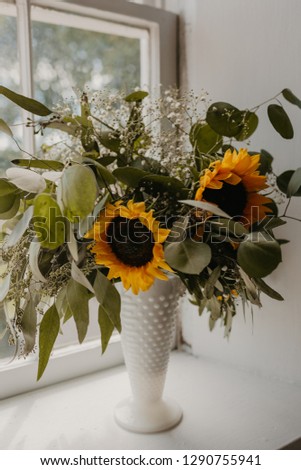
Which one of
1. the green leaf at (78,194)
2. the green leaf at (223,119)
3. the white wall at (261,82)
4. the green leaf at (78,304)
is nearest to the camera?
the green leaf at (78,194)

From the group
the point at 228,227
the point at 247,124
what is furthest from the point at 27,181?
the point at 247,124

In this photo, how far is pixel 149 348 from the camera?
2.54 feet

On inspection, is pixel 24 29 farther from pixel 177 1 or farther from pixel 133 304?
pixel 133 304

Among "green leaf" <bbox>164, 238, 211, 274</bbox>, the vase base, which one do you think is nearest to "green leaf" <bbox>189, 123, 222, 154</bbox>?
"green leaf" <bbox>164, 238, 211, 274</bbox>

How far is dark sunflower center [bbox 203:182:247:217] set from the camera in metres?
0.69

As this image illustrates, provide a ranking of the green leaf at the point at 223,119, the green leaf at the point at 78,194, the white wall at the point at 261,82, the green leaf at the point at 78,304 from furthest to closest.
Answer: the white wall at the point at 261,82 < the green leaf at the point at 223,119 < the green leaf at the point at 78,304 < the green leaf at the point at 78,194

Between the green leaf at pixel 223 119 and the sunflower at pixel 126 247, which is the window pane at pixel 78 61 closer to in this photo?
the green leaf at pixel 223 119

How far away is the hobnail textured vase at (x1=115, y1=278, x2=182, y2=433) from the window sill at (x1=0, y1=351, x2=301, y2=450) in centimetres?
2

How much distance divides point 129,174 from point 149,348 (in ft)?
0.95

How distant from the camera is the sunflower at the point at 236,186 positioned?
659 millimetres

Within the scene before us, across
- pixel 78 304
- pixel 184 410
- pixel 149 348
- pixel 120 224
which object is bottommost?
pixel 184 410

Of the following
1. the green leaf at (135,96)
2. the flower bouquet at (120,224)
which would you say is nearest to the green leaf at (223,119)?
the flower bouquet at (120,224)

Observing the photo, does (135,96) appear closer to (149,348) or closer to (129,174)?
(129,174)
